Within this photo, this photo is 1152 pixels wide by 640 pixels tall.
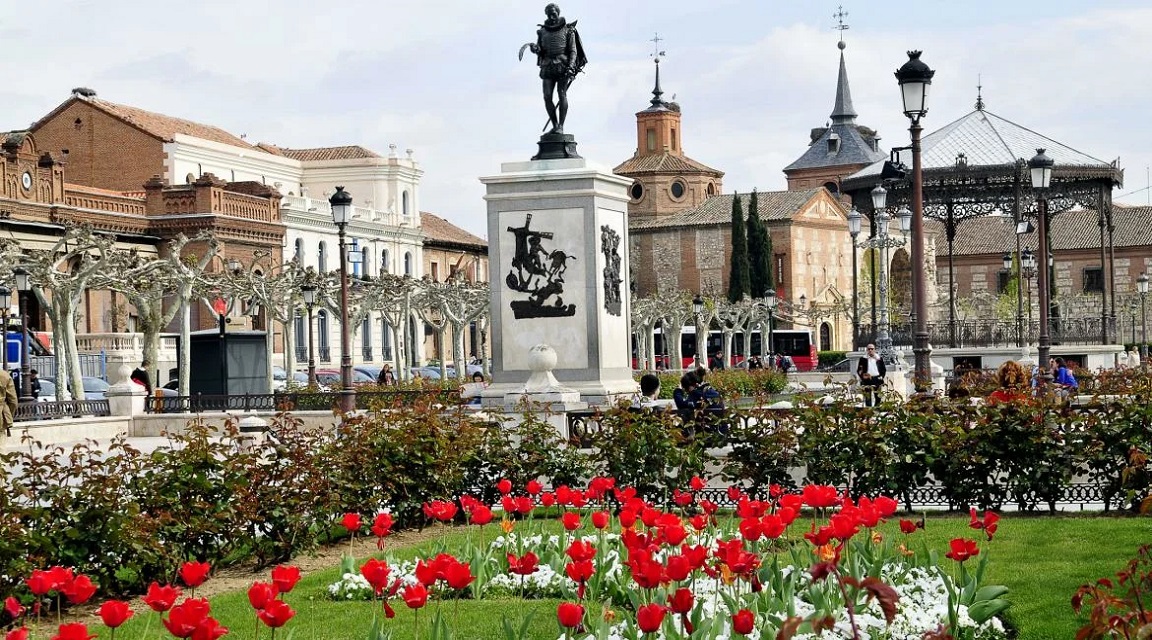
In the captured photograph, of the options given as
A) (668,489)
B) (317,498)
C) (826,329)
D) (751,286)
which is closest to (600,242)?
(668,489)

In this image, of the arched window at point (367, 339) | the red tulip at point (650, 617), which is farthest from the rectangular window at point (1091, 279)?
the red tulip at point (650, 617)

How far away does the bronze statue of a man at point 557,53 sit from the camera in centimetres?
1833

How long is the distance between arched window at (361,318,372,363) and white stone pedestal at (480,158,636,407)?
2059 inches

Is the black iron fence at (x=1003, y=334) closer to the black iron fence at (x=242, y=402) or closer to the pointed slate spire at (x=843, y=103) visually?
the black iron fence at (x=242, y=402)

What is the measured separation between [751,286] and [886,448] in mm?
80656

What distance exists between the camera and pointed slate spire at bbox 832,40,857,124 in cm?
13600

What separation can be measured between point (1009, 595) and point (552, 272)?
1007 centimetres

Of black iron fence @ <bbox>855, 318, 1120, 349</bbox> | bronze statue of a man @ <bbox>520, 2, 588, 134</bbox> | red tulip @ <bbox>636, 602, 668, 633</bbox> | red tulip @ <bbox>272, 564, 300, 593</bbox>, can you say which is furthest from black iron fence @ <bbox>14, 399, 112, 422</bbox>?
red tulip @ <bbox>636, 602, 668, 633</bbox>

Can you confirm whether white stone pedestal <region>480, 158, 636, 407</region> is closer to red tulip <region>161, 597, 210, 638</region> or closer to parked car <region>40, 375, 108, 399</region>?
red tulip <region>161, 597, 210, 638</region>

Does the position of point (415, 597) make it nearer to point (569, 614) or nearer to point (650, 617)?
point (569, 614)

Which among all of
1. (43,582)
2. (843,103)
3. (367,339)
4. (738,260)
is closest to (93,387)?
(367,339)

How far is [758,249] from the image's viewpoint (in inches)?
3720

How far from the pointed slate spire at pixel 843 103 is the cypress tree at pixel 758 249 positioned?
43.3 meters

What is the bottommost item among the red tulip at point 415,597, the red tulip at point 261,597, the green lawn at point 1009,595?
the green lawn at point 1009,595
